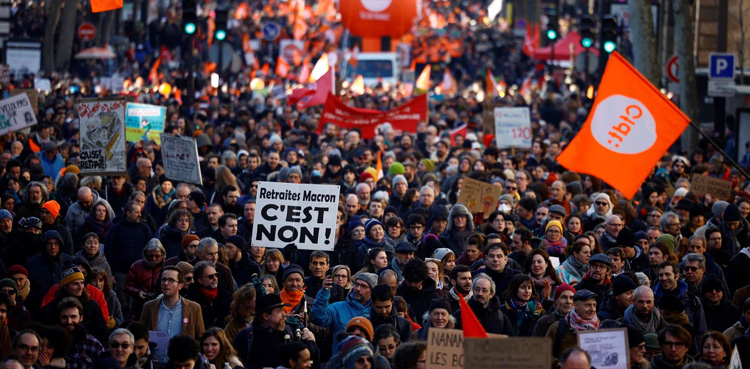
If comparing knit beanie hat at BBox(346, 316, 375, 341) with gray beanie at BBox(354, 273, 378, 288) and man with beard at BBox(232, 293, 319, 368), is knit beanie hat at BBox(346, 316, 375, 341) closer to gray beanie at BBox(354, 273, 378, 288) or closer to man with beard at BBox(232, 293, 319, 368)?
man with beard at BBox(232, 293, 319, 368)

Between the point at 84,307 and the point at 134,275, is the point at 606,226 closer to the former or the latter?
the point at 134,275

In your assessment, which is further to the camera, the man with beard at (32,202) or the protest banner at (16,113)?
the protest banner at (16,113)

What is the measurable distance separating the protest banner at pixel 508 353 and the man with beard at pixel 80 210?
7477 millimetres

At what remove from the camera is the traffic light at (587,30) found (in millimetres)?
27920

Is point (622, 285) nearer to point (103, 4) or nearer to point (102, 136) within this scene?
point (102, 136)

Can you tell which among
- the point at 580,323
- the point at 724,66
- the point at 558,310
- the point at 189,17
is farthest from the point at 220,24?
the point at 580,323

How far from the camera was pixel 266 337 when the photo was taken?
892 cm

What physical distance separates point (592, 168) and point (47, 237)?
454 centimetres

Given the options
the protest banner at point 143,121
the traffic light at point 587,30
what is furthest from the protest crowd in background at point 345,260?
the traffic light at point 587,30

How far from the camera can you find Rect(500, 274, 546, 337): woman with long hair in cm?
993

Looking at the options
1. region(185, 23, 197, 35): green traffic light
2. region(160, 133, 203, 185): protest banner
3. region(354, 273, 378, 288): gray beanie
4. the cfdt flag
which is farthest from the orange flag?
region(185, 23, 197, 35): green traffic light

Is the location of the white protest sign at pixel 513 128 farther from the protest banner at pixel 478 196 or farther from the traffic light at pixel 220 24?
the traffic light at pixel 220 24

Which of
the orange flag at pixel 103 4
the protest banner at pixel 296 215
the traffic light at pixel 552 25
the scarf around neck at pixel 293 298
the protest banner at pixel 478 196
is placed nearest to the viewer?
the scarf around neck at pixel 293 298

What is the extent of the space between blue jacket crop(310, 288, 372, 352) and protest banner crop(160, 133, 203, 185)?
19.8ft
